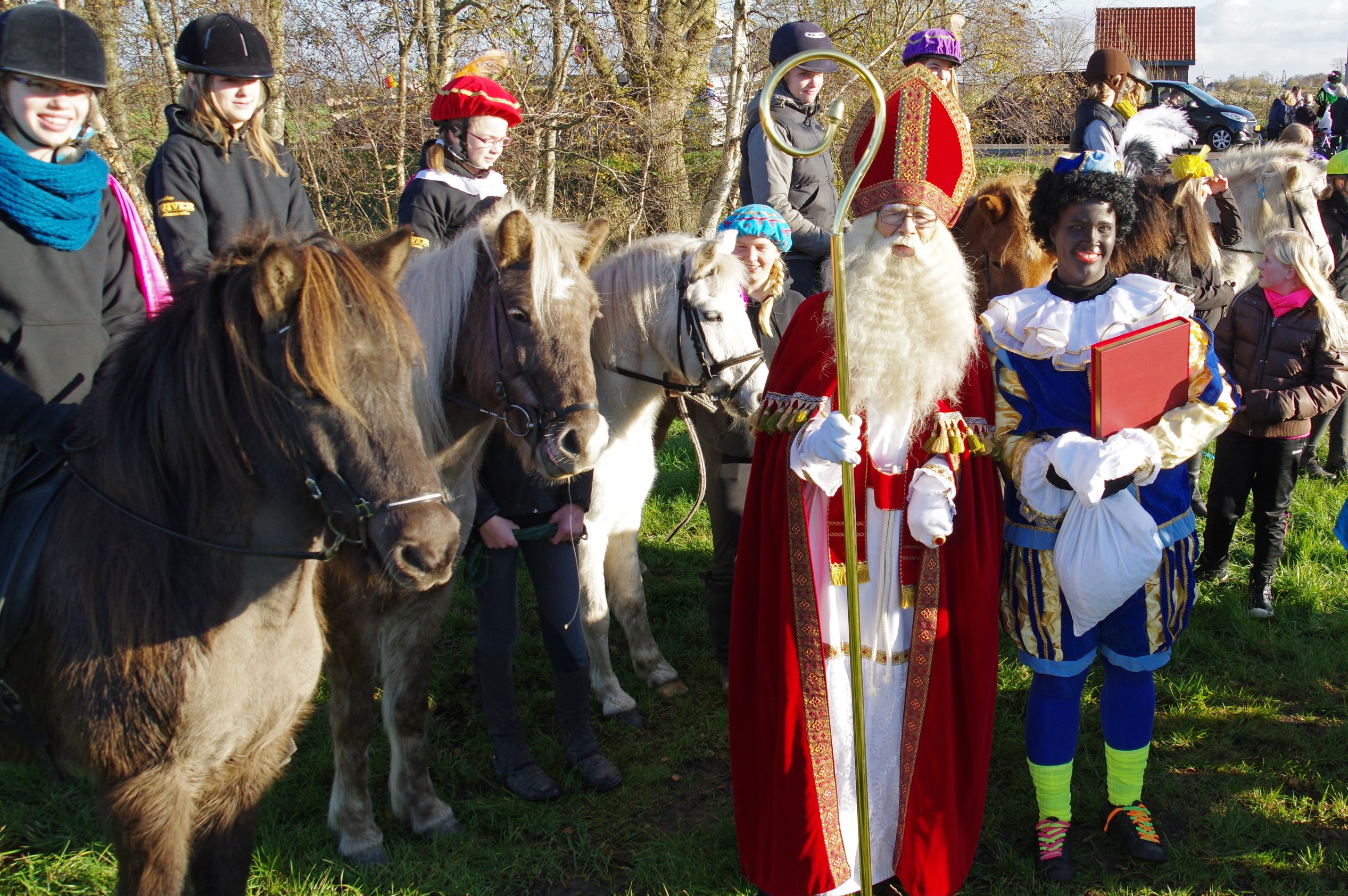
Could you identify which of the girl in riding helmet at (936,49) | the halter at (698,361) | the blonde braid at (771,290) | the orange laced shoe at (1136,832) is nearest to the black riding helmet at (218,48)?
the halter at (698,361)

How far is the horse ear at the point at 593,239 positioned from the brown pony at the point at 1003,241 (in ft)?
7.68

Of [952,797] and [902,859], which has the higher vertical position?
[952,797]

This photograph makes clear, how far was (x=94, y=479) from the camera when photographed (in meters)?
2.16

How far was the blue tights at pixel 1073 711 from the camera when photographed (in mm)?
2949

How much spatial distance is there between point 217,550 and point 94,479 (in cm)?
36

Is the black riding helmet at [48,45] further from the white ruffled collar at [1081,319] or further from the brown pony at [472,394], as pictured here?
the white ruffled collar at [1081,319]

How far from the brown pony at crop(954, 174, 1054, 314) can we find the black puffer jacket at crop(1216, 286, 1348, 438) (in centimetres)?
105

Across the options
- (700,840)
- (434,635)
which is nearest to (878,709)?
(700,840)

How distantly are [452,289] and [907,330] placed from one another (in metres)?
1.49

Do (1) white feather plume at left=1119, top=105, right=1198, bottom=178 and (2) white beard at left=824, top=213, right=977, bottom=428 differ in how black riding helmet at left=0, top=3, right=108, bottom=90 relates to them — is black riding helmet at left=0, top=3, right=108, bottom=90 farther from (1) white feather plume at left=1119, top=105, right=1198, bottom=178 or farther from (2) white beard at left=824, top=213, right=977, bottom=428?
(1) white feather plume at left=1119, top=105, right=1198, bottom=178

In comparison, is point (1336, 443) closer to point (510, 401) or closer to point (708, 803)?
point (708, 803)

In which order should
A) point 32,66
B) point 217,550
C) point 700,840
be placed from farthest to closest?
point 700,840 → point 32,66 → point 217,550

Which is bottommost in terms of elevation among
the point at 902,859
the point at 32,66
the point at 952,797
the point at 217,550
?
the point at 902,859

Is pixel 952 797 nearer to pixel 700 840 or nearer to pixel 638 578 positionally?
pixel 700 840
